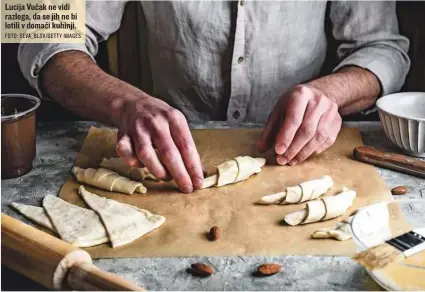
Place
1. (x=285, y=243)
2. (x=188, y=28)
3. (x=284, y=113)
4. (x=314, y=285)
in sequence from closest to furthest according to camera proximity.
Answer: (x=314, y=285)
(x=285, y=243)
(x=284, y=113)
(x=188, y=28)

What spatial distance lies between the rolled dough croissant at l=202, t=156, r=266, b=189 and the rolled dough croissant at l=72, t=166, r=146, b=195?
138 millimetres

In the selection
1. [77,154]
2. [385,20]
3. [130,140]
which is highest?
[385,20]

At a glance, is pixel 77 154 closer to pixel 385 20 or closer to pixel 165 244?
pixel 165 244

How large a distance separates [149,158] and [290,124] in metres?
0.32

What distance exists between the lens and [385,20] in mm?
1805

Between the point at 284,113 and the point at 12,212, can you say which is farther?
the point at 284,113

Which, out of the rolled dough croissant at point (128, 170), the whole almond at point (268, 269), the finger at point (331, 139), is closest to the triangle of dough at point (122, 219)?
the rolled dough croissant at point (128, 170)

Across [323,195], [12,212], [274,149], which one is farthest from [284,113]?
[12,212]

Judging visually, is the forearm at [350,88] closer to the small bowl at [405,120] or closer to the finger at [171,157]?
the small bowl at [405,120]

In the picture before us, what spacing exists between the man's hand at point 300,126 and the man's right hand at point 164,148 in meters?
0.21

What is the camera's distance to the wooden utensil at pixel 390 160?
138 cm

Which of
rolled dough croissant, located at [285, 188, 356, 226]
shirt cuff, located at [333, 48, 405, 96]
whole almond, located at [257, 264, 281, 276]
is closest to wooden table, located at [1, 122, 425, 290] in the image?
whole almond, located at [257, 264, 281, 276]

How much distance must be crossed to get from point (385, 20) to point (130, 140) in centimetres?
86

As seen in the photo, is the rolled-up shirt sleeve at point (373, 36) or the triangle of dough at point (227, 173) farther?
the rolled-up shirt sleeve at point (373, 36)
